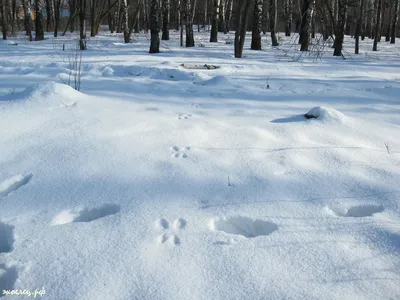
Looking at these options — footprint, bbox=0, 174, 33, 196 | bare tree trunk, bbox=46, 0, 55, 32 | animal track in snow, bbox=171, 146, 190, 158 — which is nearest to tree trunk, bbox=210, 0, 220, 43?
animal track in snow, bbox=171, 146, 190, 158

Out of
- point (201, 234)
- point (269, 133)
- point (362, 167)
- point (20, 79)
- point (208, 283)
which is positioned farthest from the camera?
point (20, 79)

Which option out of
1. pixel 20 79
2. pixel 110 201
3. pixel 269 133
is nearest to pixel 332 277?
pixel 110 201

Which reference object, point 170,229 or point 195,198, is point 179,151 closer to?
point 195,198

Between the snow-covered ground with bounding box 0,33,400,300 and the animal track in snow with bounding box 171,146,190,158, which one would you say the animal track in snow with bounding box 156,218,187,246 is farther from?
the animal track in snow with bounding box 171,146,190,158

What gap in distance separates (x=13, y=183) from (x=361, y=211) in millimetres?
2645

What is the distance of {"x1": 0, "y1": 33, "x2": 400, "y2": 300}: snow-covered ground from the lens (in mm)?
1757

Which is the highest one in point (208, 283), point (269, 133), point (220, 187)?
point (269, 133)

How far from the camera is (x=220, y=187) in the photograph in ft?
8.50

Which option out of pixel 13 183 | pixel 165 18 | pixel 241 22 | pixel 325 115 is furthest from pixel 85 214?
pixel 165 18

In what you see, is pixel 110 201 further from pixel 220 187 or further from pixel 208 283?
pixel 208 283

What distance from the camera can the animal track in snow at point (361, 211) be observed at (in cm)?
234

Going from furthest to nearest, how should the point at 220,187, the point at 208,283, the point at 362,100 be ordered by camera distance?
the point at 362,100 < the point at 220,187 < the point at 208,283

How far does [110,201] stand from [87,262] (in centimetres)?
61

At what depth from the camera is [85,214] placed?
91.9 inches
